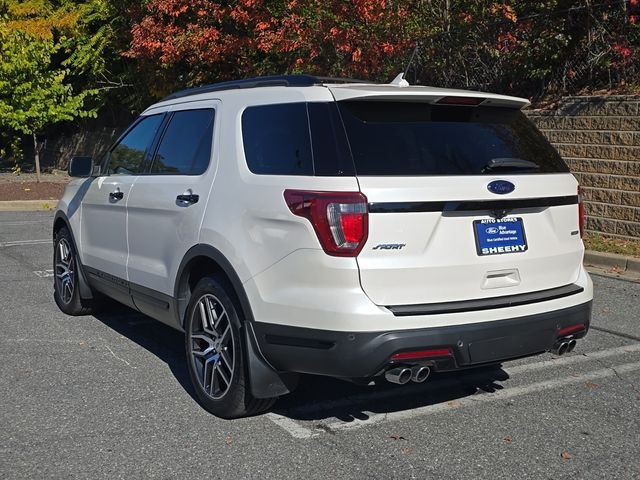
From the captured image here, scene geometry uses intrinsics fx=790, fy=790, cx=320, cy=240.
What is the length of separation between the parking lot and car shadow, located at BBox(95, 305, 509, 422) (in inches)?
0.5

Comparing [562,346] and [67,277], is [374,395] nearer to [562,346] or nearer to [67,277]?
[562,346]

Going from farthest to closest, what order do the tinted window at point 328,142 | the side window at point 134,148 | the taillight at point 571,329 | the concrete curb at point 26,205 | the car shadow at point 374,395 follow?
the concrete curb at point 26,205 < the side window at point 134,148 < the car shadow at point 374,395 < the taillight at point 571,329 < the tinted window at point 328,142

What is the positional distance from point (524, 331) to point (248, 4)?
13.1 m

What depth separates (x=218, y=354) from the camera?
4516mm

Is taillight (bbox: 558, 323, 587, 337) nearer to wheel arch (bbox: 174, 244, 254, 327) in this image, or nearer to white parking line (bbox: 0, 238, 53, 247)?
wheel arch (bbox: 174, 244, 254, 327)

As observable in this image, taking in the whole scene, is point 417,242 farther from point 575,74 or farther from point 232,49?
point 232,49

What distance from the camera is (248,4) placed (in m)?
15.9

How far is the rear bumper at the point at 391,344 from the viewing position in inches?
148

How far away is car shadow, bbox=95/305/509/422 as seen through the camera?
15.3ft

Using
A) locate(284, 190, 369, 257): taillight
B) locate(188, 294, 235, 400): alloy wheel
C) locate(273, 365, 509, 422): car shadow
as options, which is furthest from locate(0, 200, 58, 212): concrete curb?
locate(284, 190, 369, 257): taillight

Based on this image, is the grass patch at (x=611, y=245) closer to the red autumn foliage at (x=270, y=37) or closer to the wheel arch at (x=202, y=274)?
the red autumn foliage at (x=270, y=37)

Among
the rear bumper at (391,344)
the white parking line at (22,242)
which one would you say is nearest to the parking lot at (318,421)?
the rear bumper at (391,344)

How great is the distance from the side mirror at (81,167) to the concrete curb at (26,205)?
1120 centimetres

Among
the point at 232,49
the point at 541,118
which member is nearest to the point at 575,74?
the point at 541,118
